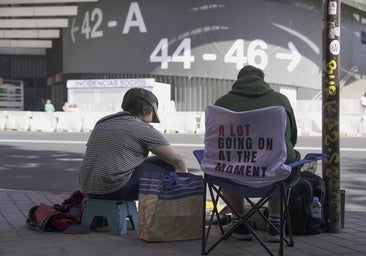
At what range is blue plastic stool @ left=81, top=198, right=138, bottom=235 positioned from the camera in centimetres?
495

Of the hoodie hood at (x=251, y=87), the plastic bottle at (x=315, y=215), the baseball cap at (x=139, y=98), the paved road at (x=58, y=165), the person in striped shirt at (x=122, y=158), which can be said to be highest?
the hoodie hood at (x=251, y=87)

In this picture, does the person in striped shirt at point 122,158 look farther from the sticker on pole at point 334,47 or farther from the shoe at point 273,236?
the sticker on pole at point 334,47

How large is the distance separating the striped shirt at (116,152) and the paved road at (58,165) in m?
3.24

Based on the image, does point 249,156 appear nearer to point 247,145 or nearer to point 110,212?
point 247,145

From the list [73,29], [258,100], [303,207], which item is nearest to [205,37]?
[73,29]

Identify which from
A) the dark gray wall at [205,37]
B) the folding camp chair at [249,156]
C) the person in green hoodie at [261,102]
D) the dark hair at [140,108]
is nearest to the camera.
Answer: the folding camp chair at [249,156]

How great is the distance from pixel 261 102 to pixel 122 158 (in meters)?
Result: 1.41

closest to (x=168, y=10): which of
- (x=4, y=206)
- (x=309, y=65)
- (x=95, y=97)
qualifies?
(x=95, y=97)

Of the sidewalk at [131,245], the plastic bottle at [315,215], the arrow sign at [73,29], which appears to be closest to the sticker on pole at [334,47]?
the plastic bottle at [315,215]

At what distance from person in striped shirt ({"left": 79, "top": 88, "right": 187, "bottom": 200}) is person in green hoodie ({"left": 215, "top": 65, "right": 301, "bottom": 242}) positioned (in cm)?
77

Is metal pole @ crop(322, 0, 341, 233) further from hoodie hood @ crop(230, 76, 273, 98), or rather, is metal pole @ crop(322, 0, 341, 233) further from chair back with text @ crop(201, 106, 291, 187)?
chair back with text @ crop(201, 106, 291, 187)

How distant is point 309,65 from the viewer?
3416 cm

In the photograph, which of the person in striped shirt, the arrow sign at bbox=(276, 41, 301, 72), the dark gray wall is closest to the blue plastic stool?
the person in striped shirt

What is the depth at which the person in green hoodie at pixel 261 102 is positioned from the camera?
434 centimetres
